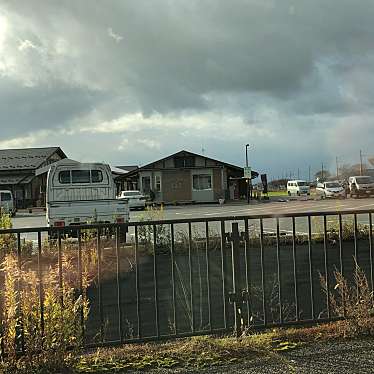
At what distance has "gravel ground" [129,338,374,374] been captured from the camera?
13.9 ft

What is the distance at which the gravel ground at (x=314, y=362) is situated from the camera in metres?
4.22

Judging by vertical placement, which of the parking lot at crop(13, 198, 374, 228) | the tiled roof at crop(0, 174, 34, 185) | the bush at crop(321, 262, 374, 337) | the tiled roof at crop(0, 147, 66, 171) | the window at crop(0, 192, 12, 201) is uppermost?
the tiled roof at crop(0, 147, 66, 171)

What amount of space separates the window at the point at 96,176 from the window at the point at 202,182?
3137cm

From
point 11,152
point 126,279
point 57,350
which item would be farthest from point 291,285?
point 11,152

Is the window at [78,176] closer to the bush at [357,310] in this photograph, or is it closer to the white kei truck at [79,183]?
the white kei truck at [79,183]

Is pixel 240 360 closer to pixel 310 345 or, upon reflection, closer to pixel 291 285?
pixel 310 345

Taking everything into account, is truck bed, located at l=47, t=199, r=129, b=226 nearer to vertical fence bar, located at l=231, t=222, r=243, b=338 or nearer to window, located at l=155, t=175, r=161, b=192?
vertical fence bar, located at l=231, t=222, r=243, b=338

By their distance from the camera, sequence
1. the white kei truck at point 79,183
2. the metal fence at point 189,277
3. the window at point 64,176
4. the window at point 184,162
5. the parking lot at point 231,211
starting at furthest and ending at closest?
the window at point 184,162 → the parking lot at point 231,211 → the window at point 64,176 → the white kei truck at point 79,183 → the metal fence at point 189,277

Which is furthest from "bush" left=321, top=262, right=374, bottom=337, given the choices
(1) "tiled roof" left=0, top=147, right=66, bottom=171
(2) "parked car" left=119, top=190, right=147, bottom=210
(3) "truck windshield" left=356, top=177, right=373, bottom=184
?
(1) "tiled roof" left=0, top=147, right=66, bottom=171

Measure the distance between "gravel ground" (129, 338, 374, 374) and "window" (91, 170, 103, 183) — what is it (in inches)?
516

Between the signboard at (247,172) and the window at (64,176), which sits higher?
the signboard at (247,172)

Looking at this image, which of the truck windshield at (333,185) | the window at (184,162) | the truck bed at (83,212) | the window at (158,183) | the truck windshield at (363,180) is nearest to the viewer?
the truck bed at (83,212)

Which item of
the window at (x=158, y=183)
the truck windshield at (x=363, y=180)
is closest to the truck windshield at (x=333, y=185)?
the truck windshield at (x=363, y=180)

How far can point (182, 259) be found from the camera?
1113cm
